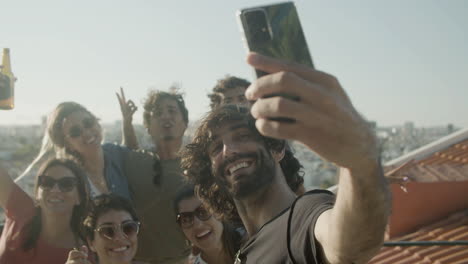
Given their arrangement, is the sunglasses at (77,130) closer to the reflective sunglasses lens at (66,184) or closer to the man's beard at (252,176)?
the reflective sunglasses lens at (66,184)

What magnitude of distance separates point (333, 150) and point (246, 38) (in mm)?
327

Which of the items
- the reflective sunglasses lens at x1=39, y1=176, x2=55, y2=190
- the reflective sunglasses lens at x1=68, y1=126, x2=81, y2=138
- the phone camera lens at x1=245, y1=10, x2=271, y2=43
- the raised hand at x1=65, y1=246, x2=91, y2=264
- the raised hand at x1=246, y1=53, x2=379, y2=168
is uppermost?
the phone camera lens at x1=245, y1=10, x2=271, y2=43

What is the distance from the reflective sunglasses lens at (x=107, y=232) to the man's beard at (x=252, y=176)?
43.0 inches

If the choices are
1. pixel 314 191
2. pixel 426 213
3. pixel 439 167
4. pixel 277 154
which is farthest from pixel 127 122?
pixel 439 167

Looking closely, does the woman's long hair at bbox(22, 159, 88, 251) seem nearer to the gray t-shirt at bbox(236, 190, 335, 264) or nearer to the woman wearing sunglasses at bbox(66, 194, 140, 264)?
the woman wearing sunglasses at bbox(66, 194, 140, 264)

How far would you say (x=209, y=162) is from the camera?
2.45m

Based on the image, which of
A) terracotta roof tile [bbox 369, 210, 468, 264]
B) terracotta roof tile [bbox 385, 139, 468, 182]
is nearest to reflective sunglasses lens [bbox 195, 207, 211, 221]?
terracotta roof tile [bbox 369, 210, 468, 264]

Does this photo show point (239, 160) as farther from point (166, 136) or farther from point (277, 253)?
point (166, 136)

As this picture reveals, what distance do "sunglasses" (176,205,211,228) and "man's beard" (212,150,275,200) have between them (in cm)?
95

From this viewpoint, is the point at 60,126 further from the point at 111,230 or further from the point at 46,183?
the point at 111,230

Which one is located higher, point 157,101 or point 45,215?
point 157,101

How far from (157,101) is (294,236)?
2.61 metres

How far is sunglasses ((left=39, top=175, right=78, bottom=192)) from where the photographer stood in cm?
294

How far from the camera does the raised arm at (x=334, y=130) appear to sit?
922 millimetres
